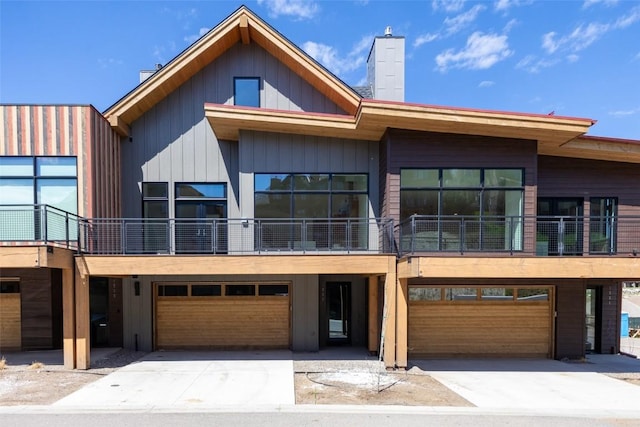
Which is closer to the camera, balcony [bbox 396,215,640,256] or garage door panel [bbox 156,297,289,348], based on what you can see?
balcony [bbox 396,215,640,256]

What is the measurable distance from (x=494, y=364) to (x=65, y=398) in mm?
9898

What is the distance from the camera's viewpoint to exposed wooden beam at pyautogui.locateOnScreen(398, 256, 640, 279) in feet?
27.7

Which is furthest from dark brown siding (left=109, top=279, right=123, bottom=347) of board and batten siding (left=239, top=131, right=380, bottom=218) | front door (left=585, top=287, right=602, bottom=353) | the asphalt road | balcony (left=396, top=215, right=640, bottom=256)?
front door (left=585, top=287, right=602, bottom=353)

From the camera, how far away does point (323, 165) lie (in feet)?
36.3


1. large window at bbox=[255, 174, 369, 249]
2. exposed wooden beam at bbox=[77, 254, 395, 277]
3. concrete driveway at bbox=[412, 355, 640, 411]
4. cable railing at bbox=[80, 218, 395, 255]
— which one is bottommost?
concrete driveway at bbox=[412, 355, 640, 411]

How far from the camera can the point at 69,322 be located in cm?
899

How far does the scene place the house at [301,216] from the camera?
30.2ft

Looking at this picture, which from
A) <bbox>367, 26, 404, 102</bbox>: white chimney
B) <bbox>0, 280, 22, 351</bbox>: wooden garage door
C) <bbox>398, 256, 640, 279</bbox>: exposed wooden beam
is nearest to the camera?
<bbox>398, 256, 640, 279</bbox>: exposed wooden beam

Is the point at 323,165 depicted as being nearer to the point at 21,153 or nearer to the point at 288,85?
the point at 288,85

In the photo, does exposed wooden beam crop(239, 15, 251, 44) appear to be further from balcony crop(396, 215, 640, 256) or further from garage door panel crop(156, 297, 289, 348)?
garage door panel crop(156, 297, 289, 348)

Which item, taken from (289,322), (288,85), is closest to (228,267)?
(289,322)

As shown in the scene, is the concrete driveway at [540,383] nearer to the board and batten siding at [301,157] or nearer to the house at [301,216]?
the house at [301,216]

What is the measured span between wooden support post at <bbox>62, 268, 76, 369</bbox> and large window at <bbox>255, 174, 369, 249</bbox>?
4.84m

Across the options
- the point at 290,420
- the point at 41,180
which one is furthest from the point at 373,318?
the point at 41,180
